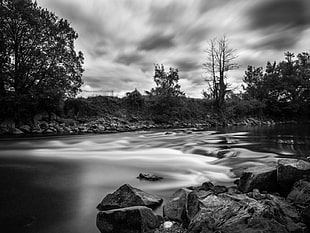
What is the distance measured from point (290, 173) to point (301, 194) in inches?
24.2

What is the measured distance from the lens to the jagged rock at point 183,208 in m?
2.90

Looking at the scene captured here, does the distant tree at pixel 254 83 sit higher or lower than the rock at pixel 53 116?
higher

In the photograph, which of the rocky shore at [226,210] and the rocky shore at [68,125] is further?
the rocky shore at [68,125]

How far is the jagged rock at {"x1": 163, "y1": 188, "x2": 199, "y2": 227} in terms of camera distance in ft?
9.50

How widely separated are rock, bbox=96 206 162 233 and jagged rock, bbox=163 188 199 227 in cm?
36

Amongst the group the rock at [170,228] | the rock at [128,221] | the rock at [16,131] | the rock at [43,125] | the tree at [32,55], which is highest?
the tree at [32,55]

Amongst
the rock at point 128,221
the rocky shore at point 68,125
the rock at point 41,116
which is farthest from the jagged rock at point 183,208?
the rock at point 41,116

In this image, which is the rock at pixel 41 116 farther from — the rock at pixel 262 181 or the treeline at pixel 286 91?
the treeline at pixel 286 91

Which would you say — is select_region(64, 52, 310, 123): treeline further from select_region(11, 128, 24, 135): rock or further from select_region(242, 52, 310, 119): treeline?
select_region(11, 128, 24, 135): rock

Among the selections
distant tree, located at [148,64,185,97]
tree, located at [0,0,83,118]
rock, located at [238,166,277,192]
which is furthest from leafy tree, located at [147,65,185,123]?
rock, located at [238,166,277,192]

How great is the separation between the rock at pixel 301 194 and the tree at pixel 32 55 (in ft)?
61.8

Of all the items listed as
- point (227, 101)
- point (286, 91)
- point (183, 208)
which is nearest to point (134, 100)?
point (227, 101)

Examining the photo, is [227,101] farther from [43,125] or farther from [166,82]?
[43,125]

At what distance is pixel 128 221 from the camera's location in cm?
275
